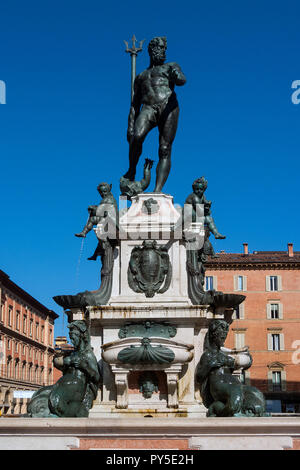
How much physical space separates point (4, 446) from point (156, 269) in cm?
393

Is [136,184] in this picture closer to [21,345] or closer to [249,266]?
[249,266]

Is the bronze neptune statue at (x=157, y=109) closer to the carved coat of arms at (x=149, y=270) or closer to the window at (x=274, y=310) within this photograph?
the carved coat of arms at (x=149, y=270)

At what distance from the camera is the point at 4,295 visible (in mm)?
64250

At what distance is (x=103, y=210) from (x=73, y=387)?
3.07 metres

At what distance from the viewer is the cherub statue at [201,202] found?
1158 centimetres

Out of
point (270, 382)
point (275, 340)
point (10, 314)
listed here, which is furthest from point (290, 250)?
point (10, 314)

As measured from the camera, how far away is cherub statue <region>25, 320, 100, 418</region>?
32.3 ft

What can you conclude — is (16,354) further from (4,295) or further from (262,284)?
(262,284)

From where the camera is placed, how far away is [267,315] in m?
61.1

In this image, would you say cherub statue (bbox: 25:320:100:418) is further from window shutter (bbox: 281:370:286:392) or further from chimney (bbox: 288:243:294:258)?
chimney (bbox: 288:243:294:258)

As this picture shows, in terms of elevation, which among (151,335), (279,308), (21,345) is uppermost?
(279,308)

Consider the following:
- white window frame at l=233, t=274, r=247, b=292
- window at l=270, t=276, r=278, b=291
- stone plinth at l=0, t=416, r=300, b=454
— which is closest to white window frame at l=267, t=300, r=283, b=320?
window at l=270, t=276, r=278, b=291

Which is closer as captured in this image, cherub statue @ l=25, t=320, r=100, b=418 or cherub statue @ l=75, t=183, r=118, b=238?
cherub statue @ l=25, t=320, r=100, b=418

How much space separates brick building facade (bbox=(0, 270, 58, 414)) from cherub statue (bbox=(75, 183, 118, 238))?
44.7 metres
